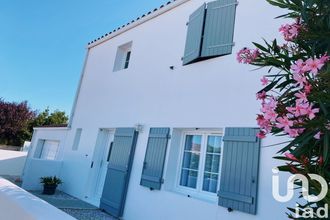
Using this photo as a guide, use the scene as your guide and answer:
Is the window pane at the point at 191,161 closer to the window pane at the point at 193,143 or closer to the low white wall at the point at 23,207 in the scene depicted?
the window pane at the point at 193,143

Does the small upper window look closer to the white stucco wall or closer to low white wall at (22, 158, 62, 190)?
the white stucco wall

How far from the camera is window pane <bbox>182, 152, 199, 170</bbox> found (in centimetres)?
610

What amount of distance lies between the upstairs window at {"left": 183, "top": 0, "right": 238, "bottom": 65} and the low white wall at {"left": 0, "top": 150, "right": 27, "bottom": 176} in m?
13.1

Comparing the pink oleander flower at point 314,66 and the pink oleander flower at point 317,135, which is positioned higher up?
the pink oleander flower at point 314,66

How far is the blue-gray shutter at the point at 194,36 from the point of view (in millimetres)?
6495

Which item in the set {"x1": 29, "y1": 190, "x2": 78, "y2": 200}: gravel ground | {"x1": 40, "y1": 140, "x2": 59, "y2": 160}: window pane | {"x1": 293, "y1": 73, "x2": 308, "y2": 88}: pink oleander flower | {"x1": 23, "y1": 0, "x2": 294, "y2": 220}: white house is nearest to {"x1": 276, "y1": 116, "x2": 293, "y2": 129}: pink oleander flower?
{"x1": 293, "y1": 73, "x2": 308, "y2": 88}: pink oleander flower

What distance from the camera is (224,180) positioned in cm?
506

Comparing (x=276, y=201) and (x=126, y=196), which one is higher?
(x=276, y=201)

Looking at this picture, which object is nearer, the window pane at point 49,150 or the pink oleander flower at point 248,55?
the pink oleander flower at point 248,55

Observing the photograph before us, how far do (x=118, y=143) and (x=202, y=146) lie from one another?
3034 millimetres

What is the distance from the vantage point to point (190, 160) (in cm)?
627

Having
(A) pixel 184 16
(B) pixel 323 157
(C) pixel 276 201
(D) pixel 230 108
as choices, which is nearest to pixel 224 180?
(C) pixel 276 201

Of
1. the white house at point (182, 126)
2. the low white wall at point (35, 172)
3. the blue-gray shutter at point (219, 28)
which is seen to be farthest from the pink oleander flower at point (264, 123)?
the low white wall at point (35, 172)

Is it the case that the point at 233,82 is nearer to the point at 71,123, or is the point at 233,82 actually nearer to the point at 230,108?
the point at 230,108
